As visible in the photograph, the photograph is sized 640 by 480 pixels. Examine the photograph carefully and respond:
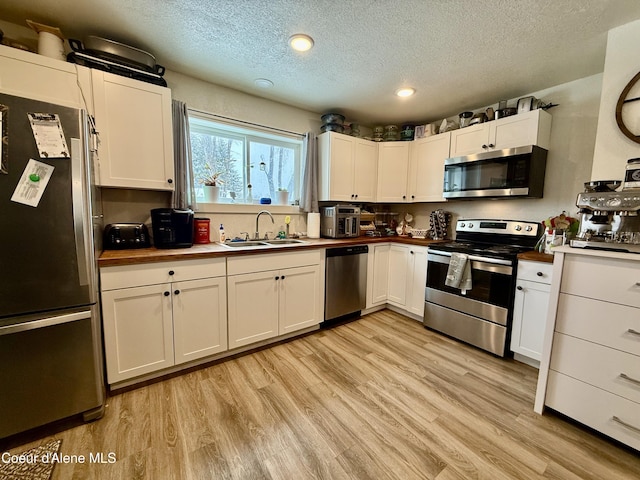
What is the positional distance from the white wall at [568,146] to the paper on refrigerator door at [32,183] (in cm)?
370

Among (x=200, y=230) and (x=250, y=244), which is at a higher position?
(x=200, y=230)

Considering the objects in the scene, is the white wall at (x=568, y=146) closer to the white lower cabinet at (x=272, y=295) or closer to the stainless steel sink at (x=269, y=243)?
the white lower cabinet at (x=272, y=295)

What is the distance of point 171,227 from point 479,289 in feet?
8.94

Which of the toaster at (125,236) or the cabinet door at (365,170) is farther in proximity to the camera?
the cabinet door at (365,170)

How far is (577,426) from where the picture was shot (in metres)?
A: 1.54

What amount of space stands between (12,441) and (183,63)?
8.94 feet

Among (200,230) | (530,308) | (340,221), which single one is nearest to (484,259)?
(530,308)

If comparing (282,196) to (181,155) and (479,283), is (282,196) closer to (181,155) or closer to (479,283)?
(181,155)

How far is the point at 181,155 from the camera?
2.24m

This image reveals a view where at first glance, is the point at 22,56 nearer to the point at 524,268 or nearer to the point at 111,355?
the point at 111,355

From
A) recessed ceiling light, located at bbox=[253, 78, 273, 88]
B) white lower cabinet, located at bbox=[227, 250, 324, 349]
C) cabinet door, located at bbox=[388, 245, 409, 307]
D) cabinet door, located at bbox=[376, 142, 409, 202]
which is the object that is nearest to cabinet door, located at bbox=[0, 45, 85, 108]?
recessed ceiling light, located at bbox=[253, 78, 273, 88]

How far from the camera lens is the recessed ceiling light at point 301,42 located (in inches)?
69.5

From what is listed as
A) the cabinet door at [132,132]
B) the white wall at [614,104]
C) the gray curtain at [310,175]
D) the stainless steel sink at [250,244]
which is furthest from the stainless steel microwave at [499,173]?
the cabinet door at [132,132]

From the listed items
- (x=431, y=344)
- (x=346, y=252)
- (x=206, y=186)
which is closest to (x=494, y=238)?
(x=431, y=344)
